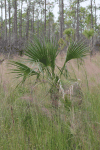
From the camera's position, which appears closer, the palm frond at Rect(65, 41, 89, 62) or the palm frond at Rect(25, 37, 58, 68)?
the palm frond at Rect(25, 37, 58, 68)

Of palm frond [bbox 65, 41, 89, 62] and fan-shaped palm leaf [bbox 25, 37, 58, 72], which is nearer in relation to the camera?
fan-shaped palm leaf [bbox 25, 37, 58, 72]

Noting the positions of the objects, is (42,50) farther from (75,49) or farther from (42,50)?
(75,49)

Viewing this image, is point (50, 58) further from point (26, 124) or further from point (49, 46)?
point (26, 124)

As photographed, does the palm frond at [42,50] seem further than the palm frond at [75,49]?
No

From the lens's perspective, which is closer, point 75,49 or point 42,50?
point 42,50

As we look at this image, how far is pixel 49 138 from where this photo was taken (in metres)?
1.85

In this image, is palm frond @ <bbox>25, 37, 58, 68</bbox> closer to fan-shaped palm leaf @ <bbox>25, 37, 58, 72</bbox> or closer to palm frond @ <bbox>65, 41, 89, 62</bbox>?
fan-shaped palm leaf @ <bbox>25, 37, 58, 72</bbox>

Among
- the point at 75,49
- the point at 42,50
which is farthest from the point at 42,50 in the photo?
the point at 75,49

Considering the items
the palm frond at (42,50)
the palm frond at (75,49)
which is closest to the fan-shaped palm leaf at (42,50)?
the palm frond at (42,50)

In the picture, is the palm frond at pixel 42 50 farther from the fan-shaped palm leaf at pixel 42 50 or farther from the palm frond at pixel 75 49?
the palm frond at pixel 75 49

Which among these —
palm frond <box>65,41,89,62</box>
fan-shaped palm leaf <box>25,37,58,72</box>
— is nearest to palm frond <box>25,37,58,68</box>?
fan-shaped palm leaf <box>25,37,58,72</box>

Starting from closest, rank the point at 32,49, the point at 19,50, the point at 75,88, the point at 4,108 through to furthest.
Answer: the point at 4,108, the point at 75,88, the point at 32,49, the point at 19,50

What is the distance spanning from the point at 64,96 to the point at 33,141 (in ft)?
3.21

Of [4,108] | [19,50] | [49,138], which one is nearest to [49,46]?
[4,108]
